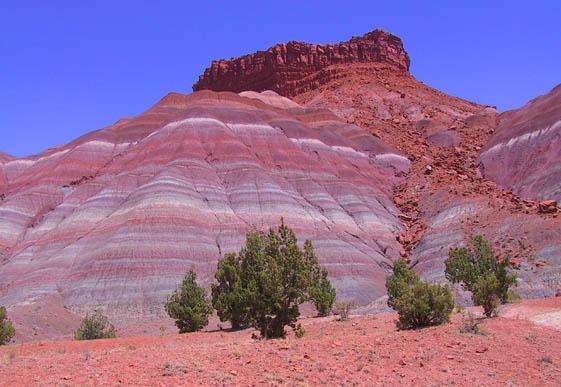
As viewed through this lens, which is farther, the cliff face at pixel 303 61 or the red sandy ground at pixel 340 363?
the cliff face at pixel 303 61

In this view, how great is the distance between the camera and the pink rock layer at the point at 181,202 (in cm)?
5634

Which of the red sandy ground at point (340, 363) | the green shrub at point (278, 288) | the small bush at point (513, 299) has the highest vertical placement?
the green shrub at point (278, 288)

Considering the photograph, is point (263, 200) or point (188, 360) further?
point (263, 200)

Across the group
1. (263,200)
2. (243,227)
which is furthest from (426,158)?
(243,227)

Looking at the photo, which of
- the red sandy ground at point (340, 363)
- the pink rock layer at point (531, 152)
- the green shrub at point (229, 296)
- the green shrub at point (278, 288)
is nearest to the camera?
the red sandy ground at point (340, 363)

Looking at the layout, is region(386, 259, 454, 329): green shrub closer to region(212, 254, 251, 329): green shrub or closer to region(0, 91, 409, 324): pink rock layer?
region(212, 254, 251, 329): green shrub

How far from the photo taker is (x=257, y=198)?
7062 cm

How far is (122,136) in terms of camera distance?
89.9m

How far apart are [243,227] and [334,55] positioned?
89643 millimetres

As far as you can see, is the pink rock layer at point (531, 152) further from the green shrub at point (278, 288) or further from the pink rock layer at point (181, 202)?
the green shrub at point (278, 288)

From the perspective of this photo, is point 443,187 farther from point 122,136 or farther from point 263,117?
point 122,136

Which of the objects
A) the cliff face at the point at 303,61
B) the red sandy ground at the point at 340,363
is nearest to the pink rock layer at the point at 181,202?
the red sandy ground at the point at 340,363

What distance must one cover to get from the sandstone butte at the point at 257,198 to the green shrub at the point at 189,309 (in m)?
10.3

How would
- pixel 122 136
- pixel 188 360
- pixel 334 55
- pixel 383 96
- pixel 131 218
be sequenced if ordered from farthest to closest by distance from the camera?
pixel 334 55
pixel 383 96
pixel 122 136
pixel 131 218
pixel 188 360
